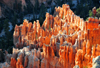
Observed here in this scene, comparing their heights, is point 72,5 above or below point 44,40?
above

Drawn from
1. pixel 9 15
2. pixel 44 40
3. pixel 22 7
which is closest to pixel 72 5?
pixel 22 7

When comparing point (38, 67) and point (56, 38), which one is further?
point (56, 38)

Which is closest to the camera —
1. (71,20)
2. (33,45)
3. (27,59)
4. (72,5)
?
(27,59)

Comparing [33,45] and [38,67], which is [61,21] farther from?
[38,67]

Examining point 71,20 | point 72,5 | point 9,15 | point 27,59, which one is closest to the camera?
point 27,59

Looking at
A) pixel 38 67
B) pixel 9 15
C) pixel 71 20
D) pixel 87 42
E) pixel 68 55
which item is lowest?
pixel 38 67

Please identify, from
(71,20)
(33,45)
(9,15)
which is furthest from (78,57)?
(9,15)

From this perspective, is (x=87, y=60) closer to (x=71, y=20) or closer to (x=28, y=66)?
(x=28, y=66)

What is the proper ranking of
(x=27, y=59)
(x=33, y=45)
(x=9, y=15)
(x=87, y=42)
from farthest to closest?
1. (x=9, y=15)
2. (x=33, y=45)
3. (x=27, y=59)
4. (x=87, y=42)

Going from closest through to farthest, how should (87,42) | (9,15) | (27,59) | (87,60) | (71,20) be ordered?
(87,60) < (87,42) < (27,59) < (71,20) < (9,15)

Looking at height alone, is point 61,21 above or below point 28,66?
above
